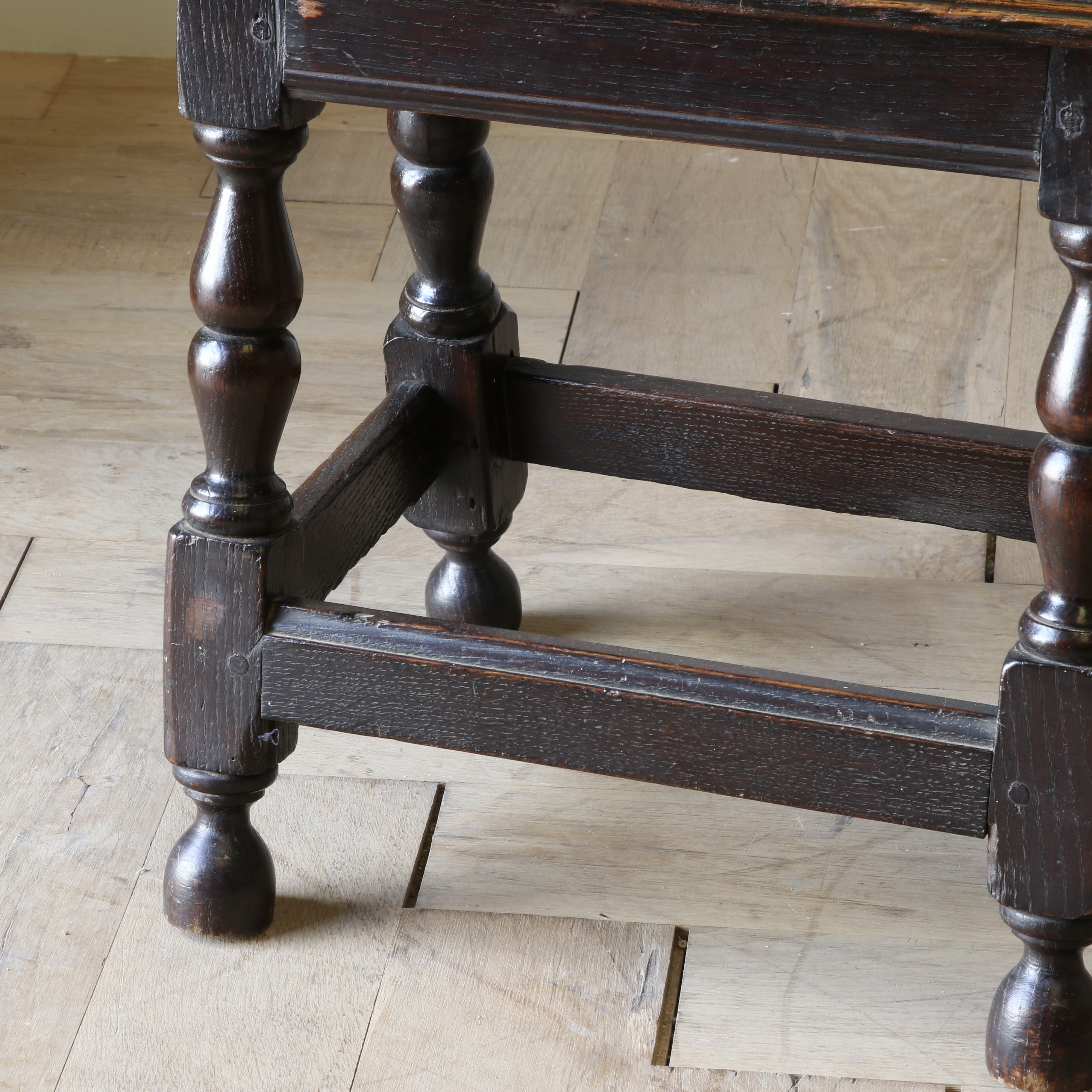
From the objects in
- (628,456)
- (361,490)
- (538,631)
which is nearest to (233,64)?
(361,490)

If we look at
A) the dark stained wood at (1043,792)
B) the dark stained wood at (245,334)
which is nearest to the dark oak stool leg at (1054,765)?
the dark stained wood at (1043,792)

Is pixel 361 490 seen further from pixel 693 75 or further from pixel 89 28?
pixel 89 28

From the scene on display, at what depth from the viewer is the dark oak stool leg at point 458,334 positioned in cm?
84

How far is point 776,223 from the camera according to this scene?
1.48 m

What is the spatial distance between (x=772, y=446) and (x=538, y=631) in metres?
0.20

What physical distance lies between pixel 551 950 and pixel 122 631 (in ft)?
1.19

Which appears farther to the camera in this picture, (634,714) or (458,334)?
(458,334)

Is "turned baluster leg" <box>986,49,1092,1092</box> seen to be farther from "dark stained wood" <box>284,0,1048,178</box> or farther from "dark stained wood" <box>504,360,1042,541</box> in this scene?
"dark stained wood" <box>504,360,1042,541</box>

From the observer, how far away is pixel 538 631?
972 mm

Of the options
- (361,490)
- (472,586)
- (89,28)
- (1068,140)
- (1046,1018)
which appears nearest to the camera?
(1068,140)

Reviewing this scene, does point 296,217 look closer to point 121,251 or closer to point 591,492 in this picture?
point 121,251

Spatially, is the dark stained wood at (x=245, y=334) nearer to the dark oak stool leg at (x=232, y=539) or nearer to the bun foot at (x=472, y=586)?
the dark oak stool leg at (x=232, y=539)

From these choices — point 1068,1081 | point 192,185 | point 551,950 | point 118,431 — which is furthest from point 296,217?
point 1068,1081

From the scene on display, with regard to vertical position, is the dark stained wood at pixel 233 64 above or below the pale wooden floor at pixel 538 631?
above
